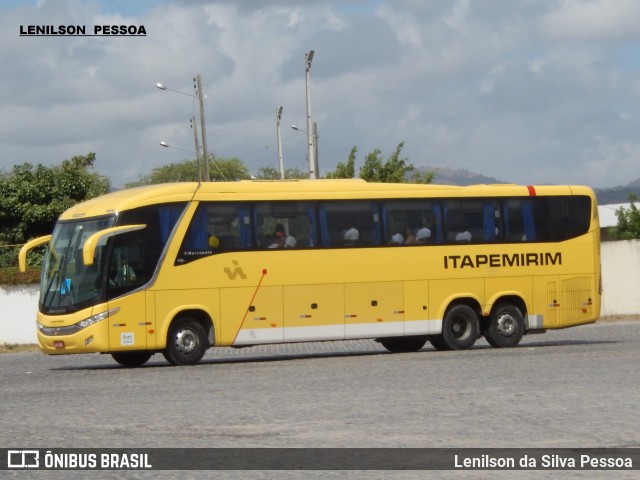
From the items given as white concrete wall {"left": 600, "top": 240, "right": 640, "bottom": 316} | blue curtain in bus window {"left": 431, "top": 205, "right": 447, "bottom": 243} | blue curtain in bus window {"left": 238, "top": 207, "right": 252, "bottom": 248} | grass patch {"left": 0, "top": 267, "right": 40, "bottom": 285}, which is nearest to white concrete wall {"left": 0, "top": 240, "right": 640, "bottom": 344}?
white concrete wall {"left": 600, "top": 240, "right": 640, "bottom": 316}

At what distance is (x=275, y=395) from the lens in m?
17.7

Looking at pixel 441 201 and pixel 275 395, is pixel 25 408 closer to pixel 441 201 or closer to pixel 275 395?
pixel 275 395

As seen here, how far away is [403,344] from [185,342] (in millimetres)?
5720

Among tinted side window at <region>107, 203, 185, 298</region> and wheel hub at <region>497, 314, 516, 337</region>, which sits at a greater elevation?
tinted side window at <region>107, 203, 185, 298</region>

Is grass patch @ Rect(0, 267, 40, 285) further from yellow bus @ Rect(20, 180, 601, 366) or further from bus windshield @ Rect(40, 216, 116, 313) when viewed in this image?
bus windshield @ Rect(40, 216, 116, 313)

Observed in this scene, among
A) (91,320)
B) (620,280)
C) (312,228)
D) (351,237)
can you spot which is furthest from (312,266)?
(620,280)

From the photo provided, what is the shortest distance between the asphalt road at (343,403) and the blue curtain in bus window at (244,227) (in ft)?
7.38

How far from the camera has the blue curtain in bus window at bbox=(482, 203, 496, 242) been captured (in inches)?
1075

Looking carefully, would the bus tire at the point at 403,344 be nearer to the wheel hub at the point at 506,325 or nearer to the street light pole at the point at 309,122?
the wheel hub at the point at 506,325

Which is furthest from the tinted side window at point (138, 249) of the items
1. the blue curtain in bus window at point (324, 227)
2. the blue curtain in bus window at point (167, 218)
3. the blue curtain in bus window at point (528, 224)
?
the blue curtain in bus window at point (528, 224)

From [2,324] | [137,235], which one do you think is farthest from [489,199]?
[2,324]

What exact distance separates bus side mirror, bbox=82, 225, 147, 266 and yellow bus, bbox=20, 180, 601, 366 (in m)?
0.02

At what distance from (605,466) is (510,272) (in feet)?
55.1

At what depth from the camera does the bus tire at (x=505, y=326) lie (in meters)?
27.4
